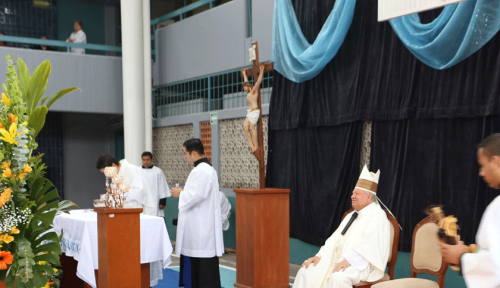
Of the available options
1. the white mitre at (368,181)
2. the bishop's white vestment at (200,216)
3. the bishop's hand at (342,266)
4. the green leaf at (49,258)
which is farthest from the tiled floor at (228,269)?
the green leaf at (49,258)

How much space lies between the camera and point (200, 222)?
5480mm

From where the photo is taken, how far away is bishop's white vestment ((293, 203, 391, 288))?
4.21m

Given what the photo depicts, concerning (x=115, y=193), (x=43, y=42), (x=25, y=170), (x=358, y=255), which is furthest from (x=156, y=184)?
(x=25, y=170)

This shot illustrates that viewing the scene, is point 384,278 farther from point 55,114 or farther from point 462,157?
point 55,114

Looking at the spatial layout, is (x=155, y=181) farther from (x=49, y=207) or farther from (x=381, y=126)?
(x=49, y=207)

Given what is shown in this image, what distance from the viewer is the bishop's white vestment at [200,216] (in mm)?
5402

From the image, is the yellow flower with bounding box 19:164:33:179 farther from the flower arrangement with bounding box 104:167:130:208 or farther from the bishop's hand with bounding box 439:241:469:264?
the bishop's hand with bounding box 439:241:469:264

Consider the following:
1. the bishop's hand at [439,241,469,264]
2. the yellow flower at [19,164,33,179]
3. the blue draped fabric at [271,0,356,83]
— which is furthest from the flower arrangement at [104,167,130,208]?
the blue draped fabric at [271,0,356,83]

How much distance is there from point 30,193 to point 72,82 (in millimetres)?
7772

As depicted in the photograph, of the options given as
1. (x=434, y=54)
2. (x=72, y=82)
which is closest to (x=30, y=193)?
(x=434, y=54)

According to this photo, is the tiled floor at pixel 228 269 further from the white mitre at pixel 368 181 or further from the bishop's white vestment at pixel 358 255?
the white mitre at pixel 368 181

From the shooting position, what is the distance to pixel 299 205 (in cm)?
693

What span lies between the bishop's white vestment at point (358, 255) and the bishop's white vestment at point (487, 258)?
162 cm

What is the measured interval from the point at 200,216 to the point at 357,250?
71.2 inches
